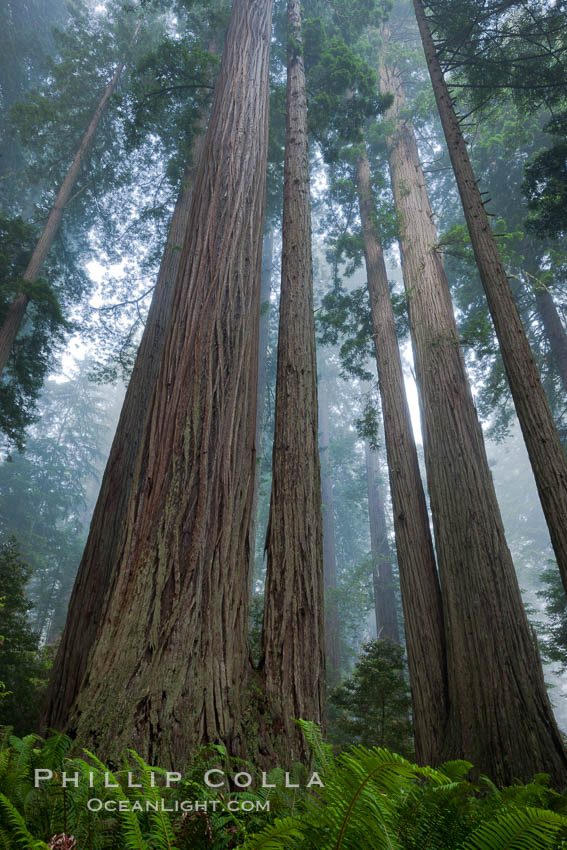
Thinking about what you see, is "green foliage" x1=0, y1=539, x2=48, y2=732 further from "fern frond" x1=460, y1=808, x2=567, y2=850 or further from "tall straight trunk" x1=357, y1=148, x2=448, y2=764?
"fern frond" x1=460, y1=808, x2=567, y2=850

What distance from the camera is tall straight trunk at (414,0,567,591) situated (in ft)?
10.7

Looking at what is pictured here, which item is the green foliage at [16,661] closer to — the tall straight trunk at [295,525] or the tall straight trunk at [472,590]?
the tall straight trunk at [295,525]

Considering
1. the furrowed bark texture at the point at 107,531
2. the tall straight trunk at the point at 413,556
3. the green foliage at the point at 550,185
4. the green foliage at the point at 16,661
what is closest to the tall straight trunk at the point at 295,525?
the furrowed bark texture at the point at 107,531

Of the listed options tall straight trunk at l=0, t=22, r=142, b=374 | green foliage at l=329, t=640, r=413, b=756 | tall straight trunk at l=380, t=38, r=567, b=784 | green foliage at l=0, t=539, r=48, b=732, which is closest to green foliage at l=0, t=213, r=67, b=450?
tall straight trunk at l=0, t=22, r=142, b=374

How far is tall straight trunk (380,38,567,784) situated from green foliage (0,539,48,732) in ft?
18.7

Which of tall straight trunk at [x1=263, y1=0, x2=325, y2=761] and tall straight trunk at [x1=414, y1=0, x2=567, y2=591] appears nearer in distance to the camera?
tall straight trunk at [x1=263, y1=0, x2=325, y2=761]

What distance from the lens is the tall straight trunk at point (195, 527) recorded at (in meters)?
2.04

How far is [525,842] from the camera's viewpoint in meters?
0.82

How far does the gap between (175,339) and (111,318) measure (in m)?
11.9

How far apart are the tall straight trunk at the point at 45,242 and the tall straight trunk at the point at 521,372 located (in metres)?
8.16

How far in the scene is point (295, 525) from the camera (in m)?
3.16

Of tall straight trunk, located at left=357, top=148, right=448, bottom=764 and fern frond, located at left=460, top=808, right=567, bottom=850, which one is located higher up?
tall straight trunk, located at left=357, top=148, right=448, bottom=764

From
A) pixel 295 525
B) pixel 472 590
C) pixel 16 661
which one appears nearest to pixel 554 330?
pixel 472 590

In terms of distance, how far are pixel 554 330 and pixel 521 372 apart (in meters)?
10.2
